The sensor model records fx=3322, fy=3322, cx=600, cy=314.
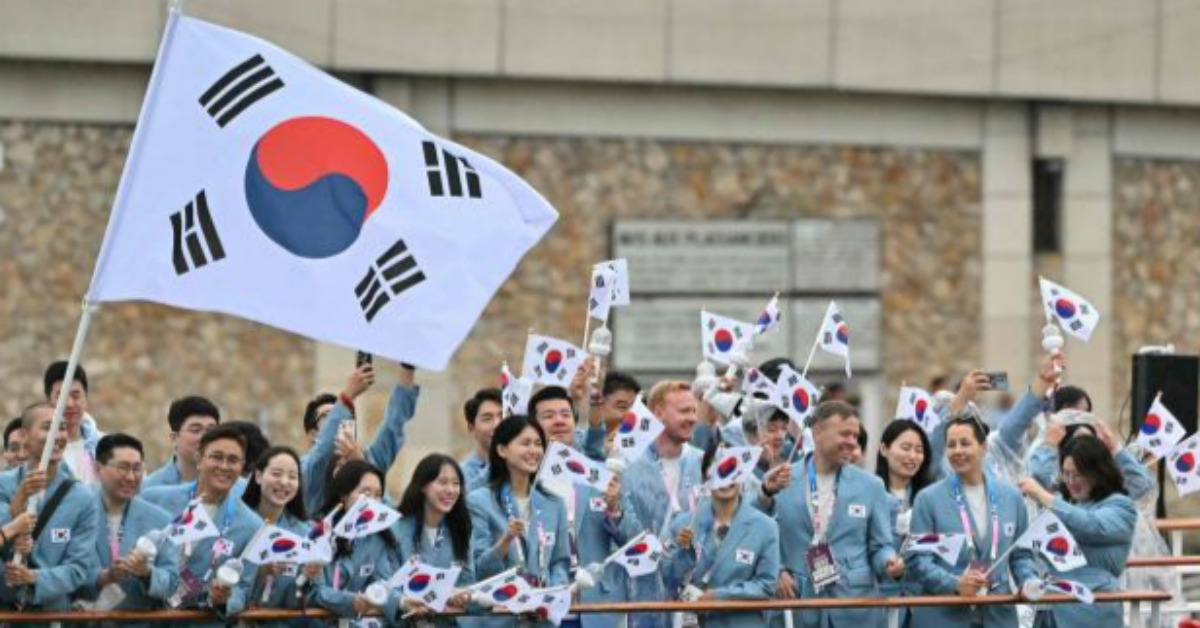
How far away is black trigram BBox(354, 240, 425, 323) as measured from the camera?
13.6m

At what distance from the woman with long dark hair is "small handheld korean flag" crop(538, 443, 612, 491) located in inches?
15.9

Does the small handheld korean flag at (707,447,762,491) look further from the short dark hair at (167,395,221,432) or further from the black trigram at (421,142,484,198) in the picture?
the short dark hair at (167,395,221,432)

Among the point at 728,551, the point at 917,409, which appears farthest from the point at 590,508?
the point at 917,409

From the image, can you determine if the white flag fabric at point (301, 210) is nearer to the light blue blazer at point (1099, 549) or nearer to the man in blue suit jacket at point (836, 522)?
the man in blue suit jacket at point (836, 522)

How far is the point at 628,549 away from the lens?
582 inches

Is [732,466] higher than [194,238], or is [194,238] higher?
[194,238]

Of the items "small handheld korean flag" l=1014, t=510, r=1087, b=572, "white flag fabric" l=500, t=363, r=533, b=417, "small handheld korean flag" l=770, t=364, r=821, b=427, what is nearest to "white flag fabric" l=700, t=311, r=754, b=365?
"small handheld korean flag" l=770, t=364, r=821, b=427

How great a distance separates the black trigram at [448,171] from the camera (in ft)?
45.4

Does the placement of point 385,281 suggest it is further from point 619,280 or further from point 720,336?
point 720,336

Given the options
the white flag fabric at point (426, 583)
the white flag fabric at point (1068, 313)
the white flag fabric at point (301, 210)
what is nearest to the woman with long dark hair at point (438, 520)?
the white flag fabric at point (426, 583)

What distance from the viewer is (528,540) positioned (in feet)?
48.5

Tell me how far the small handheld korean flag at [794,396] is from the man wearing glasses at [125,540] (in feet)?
10.1

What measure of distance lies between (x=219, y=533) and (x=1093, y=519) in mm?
4107

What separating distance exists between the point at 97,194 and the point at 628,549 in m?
12.9
